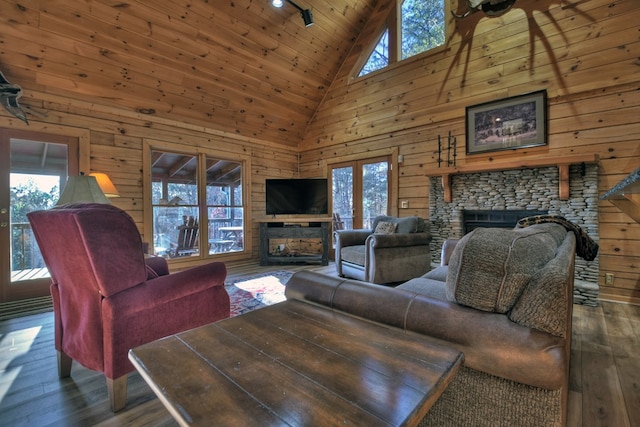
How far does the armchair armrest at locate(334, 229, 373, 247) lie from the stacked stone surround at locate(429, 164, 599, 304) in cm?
106

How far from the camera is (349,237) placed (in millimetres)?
4102

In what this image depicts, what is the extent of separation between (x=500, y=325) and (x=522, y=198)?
3.28m

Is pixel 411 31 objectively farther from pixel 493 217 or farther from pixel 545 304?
pixel 545 304

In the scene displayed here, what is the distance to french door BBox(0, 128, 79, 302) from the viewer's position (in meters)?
3.26

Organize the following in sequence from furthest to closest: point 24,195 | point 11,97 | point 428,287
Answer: point 24,195, point 11,97, point 428,287

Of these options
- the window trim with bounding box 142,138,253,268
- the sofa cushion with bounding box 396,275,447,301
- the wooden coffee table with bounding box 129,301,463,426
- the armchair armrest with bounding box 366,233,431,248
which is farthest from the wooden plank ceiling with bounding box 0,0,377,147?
the sofa cushion with bounding box 396,275,447,301

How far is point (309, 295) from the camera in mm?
1450

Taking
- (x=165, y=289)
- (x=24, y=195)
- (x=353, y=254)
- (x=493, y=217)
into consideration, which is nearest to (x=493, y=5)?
(x=493, y=217)

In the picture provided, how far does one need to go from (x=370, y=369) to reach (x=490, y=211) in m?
3.66

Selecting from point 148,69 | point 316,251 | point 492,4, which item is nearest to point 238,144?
point 148,69

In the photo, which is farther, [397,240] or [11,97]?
[397,240]

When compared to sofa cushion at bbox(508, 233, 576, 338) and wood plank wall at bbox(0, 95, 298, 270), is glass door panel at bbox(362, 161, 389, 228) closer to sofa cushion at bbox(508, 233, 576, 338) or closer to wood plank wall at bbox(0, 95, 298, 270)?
wood plank wall at bbox(0, 95, 298, 270)

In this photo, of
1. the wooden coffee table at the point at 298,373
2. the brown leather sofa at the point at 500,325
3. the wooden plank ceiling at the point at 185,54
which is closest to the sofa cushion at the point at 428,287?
the brown leather sofa at the point at 500,325

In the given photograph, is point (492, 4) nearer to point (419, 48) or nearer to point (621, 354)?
point (419, 48)
